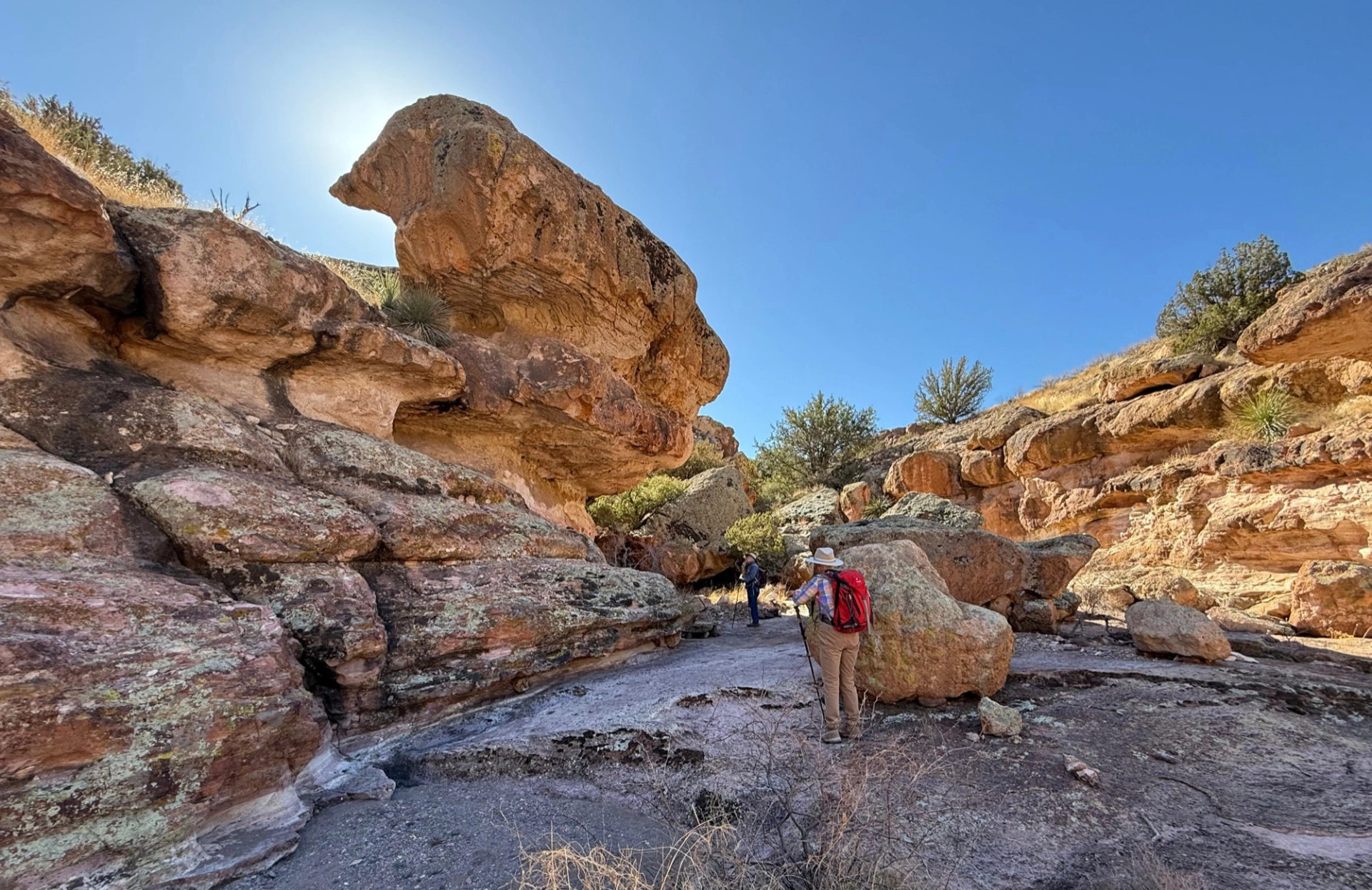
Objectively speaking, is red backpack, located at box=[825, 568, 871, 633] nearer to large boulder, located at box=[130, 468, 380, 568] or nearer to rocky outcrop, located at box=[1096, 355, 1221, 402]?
large boulder, located at box=[130, 468, 380, 568]

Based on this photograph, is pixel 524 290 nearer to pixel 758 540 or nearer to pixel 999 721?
pixel 999 721

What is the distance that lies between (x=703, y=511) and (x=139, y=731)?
14956 millimetres

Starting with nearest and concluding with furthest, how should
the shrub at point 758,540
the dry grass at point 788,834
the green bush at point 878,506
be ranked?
the dry grass at point 788,834 → the shrub at point 758,540 → the green bush at point 878,506

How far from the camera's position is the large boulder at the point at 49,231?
4590 mm

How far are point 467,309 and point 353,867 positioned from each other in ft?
28.0

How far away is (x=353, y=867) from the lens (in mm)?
2885

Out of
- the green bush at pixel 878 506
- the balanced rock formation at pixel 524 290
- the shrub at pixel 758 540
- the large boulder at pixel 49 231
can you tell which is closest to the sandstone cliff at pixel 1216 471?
the green bush at pixel 878 506

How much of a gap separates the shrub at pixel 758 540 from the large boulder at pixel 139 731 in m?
12.6

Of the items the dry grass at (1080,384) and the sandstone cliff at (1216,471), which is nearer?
the sandstone cliff at (1216,471)

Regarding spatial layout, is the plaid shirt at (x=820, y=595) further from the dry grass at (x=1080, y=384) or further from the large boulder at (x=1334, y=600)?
the dry grass at (x=1080, y=384)

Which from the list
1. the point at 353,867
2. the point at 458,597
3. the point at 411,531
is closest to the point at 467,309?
the point at 411,531

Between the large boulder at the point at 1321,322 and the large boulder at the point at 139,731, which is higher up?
the large boulder at the point at 1321,322

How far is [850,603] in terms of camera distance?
15.6 feet

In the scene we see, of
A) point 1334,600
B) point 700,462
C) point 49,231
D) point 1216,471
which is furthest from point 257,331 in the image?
point 700,462
